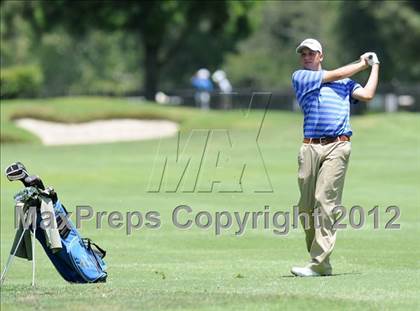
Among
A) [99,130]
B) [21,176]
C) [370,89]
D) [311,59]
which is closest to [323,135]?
[370,89]

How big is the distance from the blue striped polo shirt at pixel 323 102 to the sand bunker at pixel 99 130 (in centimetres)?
3189

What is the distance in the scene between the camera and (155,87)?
6656cm

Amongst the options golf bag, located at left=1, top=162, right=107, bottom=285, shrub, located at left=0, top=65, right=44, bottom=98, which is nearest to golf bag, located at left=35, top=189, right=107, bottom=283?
golf bag, located at left=1, top=162, right=107, bottom=285

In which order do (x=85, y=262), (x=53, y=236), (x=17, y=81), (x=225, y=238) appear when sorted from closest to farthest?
(x=53, y=236) < (x=85, y=262) < (x=225, y=238) < (x=17, y=81)

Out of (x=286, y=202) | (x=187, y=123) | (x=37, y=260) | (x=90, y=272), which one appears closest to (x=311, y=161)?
(x=90, y=272)

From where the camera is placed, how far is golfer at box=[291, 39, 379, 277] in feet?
36.7

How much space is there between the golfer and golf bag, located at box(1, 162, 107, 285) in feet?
6.75

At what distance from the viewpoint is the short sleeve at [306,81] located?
11.2 meters

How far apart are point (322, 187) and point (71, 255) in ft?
7.96

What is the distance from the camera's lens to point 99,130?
149 ft

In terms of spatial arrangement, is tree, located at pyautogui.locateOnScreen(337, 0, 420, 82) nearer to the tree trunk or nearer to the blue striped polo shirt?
the tree trunk

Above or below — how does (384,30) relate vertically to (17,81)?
above

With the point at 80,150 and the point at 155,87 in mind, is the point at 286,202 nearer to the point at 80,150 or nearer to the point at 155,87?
the point at 80,150

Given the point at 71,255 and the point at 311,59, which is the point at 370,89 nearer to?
the point at 311,59
